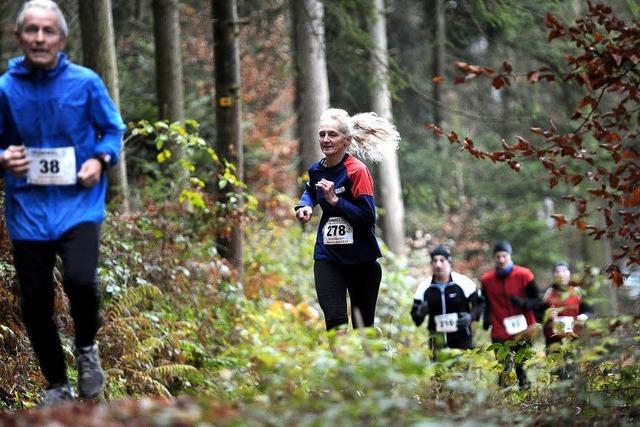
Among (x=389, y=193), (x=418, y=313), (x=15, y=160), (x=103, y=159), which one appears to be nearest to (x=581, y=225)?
(x=103, y=159)

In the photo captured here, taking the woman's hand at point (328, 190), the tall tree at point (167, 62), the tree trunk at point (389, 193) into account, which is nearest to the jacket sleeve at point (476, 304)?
the woman's hand at point (328, 190)

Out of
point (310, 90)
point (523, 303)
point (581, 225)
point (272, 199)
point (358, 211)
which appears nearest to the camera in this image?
point (581, 225)

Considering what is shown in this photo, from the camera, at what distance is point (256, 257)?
15.4 meters

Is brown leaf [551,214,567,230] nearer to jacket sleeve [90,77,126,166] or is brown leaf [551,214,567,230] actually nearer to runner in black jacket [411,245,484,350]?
jacket sleeve [90,77,126,166]

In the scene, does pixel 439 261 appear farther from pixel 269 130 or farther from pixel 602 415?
pixel 269 130

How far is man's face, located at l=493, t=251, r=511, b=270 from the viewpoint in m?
11.6

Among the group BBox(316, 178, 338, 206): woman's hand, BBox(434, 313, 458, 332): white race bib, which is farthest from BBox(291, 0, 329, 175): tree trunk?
BBox(316, 178, 338, 206): woman's hand

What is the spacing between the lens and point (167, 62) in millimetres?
14320

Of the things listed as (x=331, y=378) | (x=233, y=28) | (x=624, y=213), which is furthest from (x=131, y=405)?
(x=233, y=28)

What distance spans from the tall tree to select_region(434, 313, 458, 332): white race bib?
5.36 meters

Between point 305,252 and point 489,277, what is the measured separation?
604cm

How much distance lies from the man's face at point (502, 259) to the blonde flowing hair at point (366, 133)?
3552mm

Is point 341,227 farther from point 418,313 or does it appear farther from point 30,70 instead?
point 418,313

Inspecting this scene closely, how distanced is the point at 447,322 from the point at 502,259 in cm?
138
